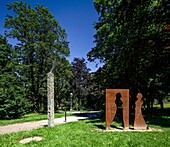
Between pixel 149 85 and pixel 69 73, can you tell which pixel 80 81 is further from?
pixel 149 85

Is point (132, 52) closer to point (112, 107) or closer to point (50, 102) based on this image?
point (112, 107)

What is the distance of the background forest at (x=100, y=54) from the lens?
39.0 ft

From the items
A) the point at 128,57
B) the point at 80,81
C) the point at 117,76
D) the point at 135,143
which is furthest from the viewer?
the point at 80,81

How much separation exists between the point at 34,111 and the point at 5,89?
9.41 metres

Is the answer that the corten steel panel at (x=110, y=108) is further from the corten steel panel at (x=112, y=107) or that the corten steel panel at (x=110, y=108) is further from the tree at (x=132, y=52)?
the tree at (x=132, y=52)

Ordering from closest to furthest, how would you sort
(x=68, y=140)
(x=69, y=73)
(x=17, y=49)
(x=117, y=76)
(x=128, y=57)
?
1. (x=68, y=140)
2. (x=128, y=57)
3. (x=117, y=76)
4. (x=17, y=49)
5. (x=69, y=73)

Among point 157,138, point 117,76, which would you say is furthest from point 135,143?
point 117,76

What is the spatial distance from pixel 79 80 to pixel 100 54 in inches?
1205

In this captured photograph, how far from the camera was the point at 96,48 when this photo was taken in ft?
67.8

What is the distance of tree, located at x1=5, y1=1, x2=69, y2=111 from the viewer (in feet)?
92.8

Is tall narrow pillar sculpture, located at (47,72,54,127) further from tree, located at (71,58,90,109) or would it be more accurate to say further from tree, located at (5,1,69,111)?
tree, located at (71,58,90,109)

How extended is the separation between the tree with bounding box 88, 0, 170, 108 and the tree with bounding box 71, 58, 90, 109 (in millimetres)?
27877

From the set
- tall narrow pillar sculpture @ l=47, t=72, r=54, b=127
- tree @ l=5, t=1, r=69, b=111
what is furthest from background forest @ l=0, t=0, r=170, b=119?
tall narrow pillar sculpture @ l=47, t=72, r=54, b=127

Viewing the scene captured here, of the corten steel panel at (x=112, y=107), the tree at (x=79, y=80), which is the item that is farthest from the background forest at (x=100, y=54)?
the tree at (x=79, y=80)
